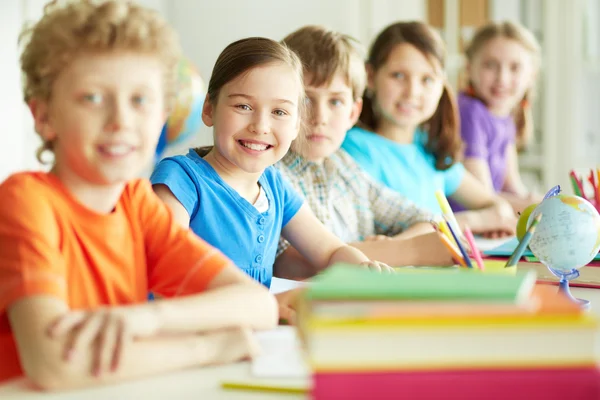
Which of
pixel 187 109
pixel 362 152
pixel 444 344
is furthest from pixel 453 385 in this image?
pixel 187 109

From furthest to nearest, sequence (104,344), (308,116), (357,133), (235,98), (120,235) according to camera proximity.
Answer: (357,133) < (308,116) < (235,98) < (120,235) < (104,344)

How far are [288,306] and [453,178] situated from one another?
1307 millimetres

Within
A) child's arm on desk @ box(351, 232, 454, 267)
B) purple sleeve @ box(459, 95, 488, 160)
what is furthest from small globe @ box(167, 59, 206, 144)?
child's arm on desk @ box(351, 232, 454, 267)

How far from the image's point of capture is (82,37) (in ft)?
2.59

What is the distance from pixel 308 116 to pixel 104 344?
935 millimetres

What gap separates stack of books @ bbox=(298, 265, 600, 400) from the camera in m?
0.59

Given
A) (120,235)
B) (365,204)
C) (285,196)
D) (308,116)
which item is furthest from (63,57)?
(365,204)

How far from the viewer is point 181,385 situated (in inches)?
28.9

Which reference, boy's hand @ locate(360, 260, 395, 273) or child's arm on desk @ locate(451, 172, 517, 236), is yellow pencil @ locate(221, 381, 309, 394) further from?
child's arm on desk @ locate(451, 172, 517, 236)

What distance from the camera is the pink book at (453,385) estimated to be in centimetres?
59

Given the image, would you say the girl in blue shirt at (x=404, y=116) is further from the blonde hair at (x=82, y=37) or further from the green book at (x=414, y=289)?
the green book at (x=414, y=289)

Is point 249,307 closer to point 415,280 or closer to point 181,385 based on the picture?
point 181,385

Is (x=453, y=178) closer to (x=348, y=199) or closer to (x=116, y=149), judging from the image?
(x=348, y=199)

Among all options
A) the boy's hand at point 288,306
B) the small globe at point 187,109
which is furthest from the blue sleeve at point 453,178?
the small globe at point 187,109
